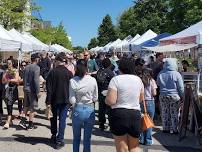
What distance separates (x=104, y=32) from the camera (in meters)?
124

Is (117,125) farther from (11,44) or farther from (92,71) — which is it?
(11,44)

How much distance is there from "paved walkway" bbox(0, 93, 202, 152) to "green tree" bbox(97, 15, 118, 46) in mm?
107765

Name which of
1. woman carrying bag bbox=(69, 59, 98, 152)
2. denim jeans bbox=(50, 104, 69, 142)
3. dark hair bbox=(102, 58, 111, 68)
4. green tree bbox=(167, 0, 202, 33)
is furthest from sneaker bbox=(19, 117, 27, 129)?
green tree bbox=(167, 0, 202, 33)

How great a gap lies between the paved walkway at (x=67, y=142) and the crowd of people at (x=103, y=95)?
0.80 ft

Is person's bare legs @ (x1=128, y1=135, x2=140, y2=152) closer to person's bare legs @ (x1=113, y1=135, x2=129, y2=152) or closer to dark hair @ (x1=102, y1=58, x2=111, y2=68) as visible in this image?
person's bare legs @ (x1=113, y1=135, x2=129, y2=152)

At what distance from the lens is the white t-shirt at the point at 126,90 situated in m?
6.48

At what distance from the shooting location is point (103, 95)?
30.6ft

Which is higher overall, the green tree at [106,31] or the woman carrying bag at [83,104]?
the green tree at [106,31]

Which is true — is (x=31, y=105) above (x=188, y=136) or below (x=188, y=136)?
above

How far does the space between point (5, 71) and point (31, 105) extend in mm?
1125

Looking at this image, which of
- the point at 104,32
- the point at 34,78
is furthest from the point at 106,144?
the point at 104,32

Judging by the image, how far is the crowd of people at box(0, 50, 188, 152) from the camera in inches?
256

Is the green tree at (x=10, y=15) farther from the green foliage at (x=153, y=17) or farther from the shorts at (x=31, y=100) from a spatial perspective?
the shorts at (x=31, y=100)

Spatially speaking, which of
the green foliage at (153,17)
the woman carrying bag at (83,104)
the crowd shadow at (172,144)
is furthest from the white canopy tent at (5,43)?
the green foliage at (153,17)
